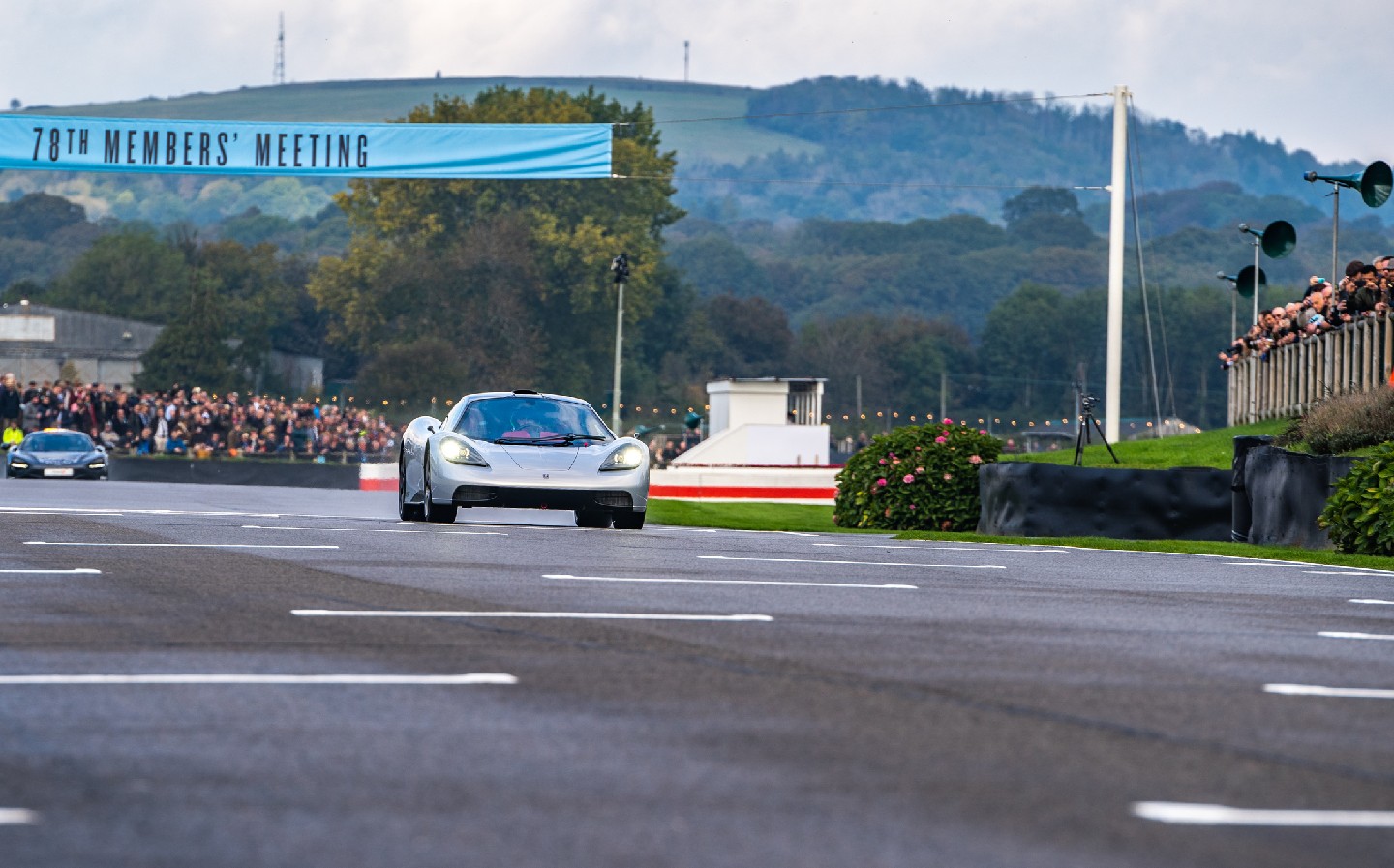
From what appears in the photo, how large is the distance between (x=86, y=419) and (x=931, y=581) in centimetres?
4503

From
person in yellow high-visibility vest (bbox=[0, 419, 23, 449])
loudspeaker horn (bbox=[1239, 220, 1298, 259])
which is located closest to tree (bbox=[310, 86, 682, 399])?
person in yellow high-visibility vest (bbox=[0, 419, 23, 449])

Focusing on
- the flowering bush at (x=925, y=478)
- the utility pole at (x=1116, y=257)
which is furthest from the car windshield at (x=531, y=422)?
the utility pole at (x=1116, y=257)

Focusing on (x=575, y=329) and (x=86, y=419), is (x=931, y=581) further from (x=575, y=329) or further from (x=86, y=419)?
(x=575, y=329)

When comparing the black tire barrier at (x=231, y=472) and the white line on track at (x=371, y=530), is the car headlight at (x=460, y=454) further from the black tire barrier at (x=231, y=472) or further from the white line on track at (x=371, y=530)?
the black tire barrier at (x=231, y=472)

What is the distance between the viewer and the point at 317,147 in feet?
125

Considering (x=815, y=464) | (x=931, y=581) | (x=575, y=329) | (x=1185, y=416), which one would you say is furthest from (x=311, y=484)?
(x=1185, y=416)

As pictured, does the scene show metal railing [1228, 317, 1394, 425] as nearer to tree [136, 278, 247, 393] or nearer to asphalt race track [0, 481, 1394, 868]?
asphalt race track [0, 481, 1394, 868]

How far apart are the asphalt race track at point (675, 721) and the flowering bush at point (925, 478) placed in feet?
42.9

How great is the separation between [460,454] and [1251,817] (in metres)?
15.9

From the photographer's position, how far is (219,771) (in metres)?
5.68

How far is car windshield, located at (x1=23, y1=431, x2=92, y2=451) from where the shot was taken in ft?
139

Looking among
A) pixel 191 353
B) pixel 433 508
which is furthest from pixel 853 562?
pixel 191 353

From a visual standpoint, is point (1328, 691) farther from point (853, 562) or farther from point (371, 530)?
point (371, 530)

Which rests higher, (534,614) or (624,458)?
(624,458)
